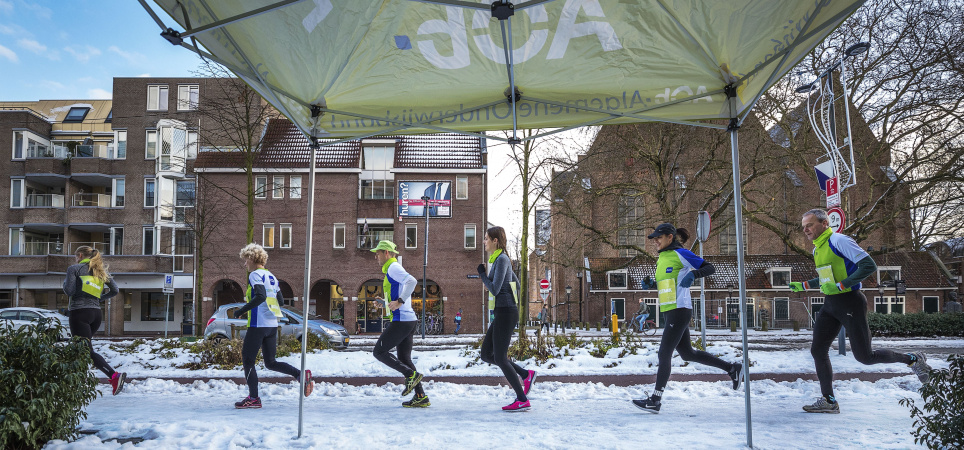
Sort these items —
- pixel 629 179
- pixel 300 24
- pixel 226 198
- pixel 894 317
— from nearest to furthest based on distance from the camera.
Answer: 1. pixel 300 24
2. pixel 629 179
3. pixel 894 317
4. pixel 226 198

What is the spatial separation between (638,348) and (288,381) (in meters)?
6.13

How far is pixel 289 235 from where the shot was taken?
37969mm

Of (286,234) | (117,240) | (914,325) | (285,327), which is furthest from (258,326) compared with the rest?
(117,240)

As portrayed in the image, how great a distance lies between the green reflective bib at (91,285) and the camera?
8.25 m

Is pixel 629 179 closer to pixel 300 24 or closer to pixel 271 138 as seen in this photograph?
pixel 300 24

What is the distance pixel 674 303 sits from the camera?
6.27 meters

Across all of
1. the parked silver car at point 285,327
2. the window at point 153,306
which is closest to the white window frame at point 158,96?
the window at point 153,306

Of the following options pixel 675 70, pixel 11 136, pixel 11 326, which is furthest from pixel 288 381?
pixel 11 136

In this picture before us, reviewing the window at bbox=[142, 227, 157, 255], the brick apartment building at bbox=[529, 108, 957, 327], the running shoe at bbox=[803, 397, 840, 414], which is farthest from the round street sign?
the window at bbox=[142, 227, 157, 255]

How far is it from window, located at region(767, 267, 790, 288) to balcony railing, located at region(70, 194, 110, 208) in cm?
4508

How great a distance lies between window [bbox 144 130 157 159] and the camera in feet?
135

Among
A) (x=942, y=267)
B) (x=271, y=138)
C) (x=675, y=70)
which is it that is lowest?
(x=942, y=267)

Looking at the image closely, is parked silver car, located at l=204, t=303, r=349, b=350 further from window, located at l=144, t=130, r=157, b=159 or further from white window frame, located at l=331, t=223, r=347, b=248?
window, located at l=144, t=130, r=157, b=159

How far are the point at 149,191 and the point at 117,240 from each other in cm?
377
